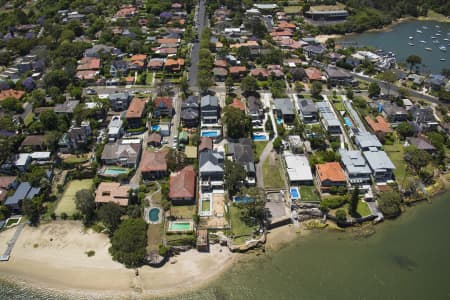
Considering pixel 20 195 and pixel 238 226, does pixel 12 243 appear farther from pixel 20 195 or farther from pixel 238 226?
pixel 238 226

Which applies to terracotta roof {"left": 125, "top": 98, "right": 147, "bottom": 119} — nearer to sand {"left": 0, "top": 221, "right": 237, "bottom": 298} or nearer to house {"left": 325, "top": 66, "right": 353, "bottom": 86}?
sand {"left": 0, "top": 221, "right": 237, "bottom": 298}

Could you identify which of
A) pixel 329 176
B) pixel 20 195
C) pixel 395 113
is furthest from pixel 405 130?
pixel 20 195

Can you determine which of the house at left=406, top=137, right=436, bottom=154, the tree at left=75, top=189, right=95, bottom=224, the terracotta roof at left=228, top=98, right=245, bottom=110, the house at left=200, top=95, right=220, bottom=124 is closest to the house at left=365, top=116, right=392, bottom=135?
the house at left=406, top=137, right=436, bottom=154

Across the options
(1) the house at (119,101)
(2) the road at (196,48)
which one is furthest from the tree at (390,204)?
(1) the house at (119,101)

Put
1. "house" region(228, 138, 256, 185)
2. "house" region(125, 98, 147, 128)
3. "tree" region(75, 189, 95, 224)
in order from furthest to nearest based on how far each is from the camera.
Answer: "house" region(125, 98, 147, 128), "house" region(228, 138, 256, 185), "tree" region(75, 189, 95, 224)

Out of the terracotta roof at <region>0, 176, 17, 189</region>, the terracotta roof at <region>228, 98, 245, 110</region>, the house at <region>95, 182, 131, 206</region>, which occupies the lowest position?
the terracotta roof at <region>0, 176, 17, 189</region>

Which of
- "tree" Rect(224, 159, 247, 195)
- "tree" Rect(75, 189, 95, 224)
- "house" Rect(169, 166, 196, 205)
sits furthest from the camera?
"tree" Rect(224, 159, 247, 195)

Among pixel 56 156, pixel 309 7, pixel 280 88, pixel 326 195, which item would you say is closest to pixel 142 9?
pixel 309 7
